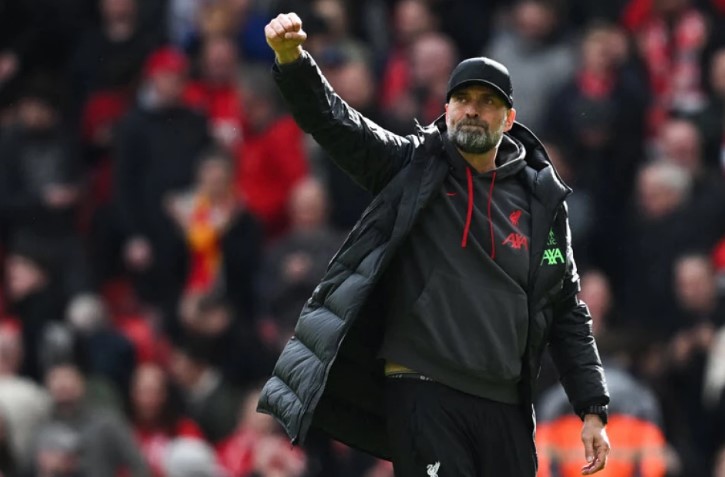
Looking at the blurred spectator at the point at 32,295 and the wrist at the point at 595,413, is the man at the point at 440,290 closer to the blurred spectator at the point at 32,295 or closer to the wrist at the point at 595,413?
the wrist at the point at 595,413

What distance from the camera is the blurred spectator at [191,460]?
45.0 feet

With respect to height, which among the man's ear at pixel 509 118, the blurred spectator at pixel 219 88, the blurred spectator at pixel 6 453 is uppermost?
the blurred spectator at pixel 219 88

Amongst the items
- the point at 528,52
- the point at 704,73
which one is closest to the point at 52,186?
the point at 528,52

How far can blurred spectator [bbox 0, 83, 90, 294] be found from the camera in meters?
15.7

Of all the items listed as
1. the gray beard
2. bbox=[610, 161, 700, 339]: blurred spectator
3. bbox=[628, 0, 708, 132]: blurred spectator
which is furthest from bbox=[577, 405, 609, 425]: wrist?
bbox=[628, 0, 708, 132]: blurred spectator

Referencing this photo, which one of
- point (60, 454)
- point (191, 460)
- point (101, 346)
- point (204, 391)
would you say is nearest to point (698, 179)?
point (204, 391)

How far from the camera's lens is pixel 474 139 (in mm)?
8023

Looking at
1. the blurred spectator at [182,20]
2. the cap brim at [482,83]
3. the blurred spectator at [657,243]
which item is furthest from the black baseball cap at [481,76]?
the blurred spectator at [182,20]

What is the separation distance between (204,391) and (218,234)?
4.15 ft

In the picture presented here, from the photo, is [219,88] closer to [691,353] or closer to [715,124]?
[715,124]

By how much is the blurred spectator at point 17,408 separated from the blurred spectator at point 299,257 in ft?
5.61

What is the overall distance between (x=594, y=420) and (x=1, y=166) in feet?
27.5

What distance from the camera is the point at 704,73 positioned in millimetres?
15266

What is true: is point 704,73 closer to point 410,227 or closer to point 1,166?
point 1,166
